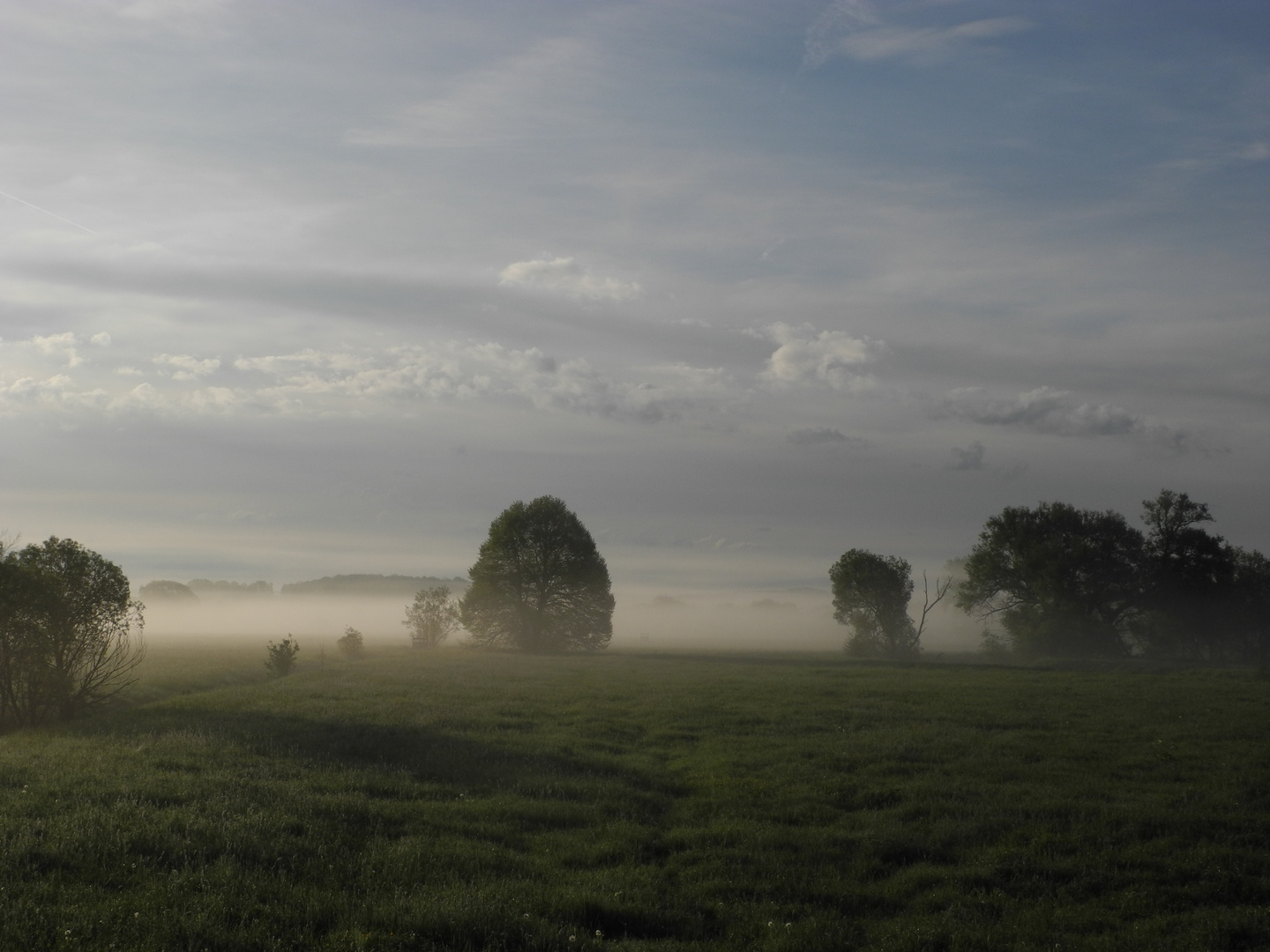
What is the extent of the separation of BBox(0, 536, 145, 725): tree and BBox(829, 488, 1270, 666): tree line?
64888 millimetres

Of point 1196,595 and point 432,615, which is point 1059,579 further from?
point 432,615

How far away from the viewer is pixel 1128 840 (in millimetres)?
13758

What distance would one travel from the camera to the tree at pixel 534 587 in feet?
238

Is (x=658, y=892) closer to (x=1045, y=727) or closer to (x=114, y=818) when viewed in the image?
(x=114, y=818)

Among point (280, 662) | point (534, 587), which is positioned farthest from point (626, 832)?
point (534, 587)

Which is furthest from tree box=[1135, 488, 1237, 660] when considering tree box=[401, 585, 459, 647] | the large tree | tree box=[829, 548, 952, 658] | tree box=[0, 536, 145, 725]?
tree box=[0, 536, 145, 725]

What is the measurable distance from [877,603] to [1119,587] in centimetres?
1994

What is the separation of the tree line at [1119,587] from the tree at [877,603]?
257cm

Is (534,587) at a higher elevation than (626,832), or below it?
higher

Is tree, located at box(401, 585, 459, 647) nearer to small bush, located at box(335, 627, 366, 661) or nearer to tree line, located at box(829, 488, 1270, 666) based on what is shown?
small bush, located at box(335, 627, 366, 661)

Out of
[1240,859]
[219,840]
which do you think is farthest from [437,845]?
[1240,859]

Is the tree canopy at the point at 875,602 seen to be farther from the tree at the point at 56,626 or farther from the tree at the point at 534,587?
the tree at the point at 56,626

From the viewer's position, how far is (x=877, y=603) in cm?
7750

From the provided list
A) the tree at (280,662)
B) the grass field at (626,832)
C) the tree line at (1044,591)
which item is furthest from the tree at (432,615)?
the grass field at (626,832)
